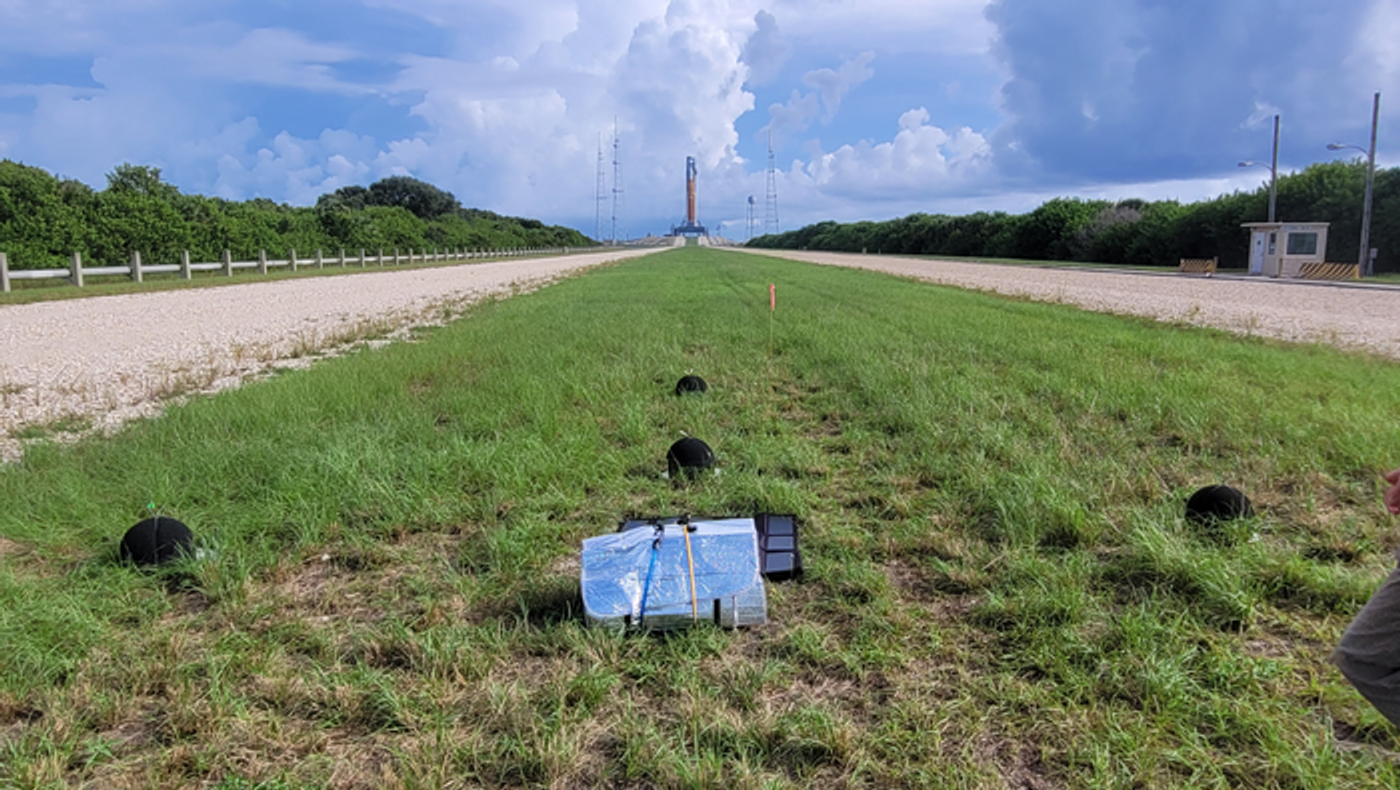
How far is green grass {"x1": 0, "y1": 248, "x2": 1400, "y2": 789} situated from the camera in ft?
8.61

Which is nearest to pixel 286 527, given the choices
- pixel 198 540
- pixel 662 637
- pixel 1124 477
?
pixel 198 540

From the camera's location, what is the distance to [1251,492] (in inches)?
199

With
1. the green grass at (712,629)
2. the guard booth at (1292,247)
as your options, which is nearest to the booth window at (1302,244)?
the guard booth at (1292,247)

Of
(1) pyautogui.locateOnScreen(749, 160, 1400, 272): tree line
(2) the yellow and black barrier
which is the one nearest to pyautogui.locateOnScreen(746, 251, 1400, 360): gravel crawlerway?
(2) the yellow and black barrier

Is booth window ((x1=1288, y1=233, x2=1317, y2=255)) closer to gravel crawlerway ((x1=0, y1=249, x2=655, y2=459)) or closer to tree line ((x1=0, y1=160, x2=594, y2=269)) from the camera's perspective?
gravel crawlerway ((x1=0, y1=249, x2=655, y2=459))

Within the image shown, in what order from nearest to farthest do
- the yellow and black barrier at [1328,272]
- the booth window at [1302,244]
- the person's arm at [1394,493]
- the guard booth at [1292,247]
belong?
the person's arm at [1394,493], the yellow and black barrier at [1328,272], the guard booth at [1292,247], the booth window at [1302,244]

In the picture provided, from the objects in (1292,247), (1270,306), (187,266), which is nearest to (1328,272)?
(1292,247)

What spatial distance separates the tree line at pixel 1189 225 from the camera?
158 feet

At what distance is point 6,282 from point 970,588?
27184mm

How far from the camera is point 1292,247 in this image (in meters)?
39.3

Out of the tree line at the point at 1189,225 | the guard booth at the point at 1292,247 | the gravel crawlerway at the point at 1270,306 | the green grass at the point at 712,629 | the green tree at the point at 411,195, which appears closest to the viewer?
the green grass at the point at 712,629

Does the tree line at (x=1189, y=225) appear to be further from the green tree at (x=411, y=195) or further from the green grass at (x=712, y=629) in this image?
the green tree at (x=411, y=195)

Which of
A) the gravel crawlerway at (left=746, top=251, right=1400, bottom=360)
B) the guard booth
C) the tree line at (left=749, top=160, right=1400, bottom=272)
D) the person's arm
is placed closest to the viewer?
the person's arm

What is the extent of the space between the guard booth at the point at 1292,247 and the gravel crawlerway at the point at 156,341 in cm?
3710
